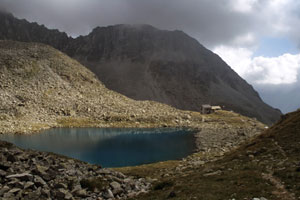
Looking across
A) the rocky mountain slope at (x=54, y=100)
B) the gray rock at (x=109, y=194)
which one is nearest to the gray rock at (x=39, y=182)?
the gray rock at (x=109, y=194)

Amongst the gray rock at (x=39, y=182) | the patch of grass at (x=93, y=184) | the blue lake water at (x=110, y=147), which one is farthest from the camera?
the blue lake water at (x=110, y=147)

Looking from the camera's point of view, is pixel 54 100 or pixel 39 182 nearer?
pixel 39 182

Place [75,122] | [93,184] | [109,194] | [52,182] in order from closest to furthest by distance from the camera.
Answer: [109,194] < [52,182] < [93,184] < [75,122]

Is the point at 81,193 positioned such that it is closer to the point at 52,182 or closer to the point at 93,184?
the point at 93,184

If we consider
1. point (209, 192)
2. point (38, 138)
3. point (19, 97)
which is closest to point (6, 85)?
point (19, 97)

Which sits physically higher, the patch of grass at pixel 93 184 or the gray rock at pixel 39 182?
the gray rock at pixel 39 182

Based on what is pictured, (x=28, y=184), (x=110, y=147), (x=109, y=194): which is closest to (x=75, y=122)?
(x=110, y=147)

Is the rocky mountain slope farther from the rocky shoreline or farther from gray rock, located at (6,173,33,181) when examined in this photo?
gray rock, located at (6,173,33,181)

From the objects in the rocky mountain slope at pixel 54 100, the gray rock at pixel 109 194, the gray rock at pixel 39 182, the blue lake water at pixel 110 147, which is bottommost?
the blue lake water at pixel 110 147

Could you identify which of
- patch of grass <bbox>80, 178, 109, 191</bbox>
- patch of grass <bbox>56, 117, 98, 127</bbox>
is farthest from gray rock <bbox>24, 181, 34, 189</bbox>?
patch of grass <bbox>56, 117, 98, 127</bbox>

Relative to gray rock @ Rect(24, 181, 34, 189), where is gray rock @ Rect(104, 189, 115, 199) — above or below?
below

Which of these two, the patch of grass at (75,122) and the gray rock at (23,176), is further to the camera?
the patch of grass at (75,122)

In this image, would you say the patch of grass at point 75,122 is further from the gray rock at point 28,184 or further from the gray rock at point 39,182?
the gray rock at point 28,184

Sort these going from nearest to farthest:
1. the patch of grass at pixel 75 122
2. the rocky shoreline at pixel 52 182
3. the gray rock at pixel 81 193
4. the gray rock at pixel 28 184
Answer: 1. the rocky shoreline at pixel 52 182
2. the gray rock at pixel 28 184
3. the gray rock at pixel 81 193
4. the patch of grass at pixel 75 122
